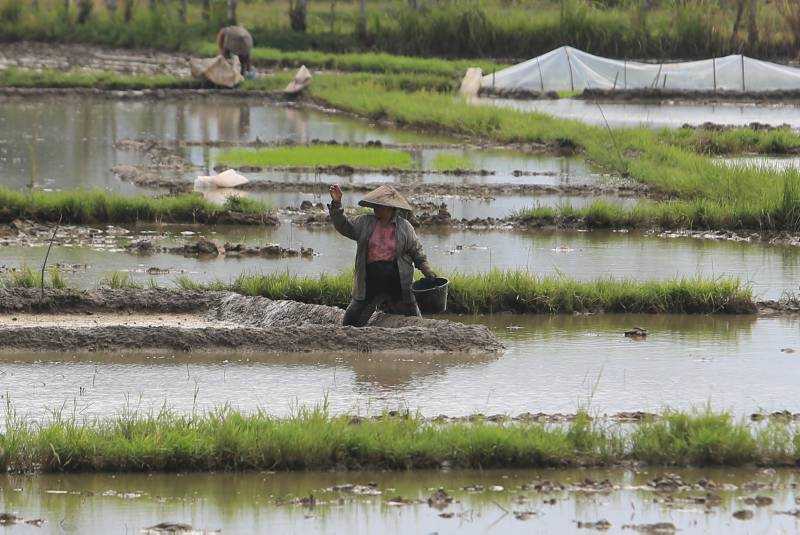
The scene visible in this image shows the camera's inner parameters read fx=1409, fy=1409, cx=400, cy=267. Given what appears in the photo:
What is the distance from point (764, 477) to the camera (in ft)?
19.0

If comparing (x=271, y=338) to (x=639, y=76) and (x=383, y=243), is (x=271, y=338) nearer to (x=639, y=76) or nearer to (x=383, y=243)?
(x=383, y=243)

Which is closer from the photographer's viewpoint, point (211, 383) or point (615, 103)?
point (211, 383)

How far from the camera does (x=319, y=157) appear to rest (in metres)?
16.4

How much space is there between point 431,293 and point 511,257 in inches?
117

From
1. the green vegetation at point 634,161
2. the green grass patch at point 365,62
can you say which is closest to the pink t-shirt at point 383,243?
the green vegetation at point 634,161

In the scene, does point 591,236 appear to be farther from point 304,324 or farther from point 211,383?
point 211,383

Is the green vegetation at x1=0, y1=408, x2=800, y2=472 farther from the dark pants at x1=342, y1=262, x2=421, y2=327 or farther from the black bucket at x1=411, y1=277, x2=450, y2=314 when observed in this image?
the black bucket at x1=411, y1=277, x2=450, y2=314

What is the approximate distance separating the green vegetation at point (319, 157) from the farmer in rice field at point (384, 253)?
7.79 m

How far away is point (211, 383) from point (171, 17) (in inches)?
1104

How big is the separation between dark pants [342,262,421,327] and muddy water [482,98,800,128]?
11.8 metres

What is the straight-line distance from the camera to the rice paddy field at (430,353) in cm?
552

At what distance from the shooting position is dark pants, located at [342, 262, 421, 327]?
7910 mm

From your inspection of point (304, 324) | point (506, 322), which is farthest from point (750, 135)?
point (304, 324)

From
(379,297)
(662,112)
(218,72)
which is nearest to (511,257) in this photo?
(379,297)
